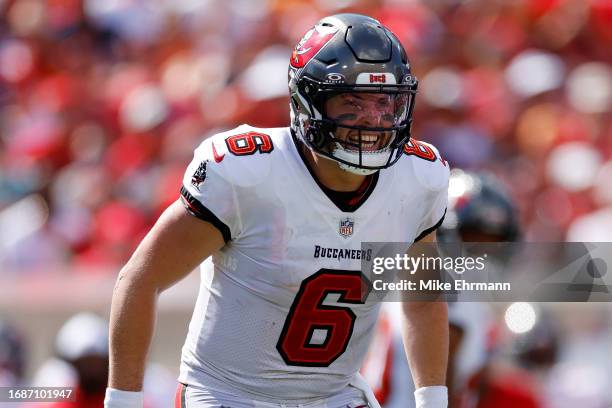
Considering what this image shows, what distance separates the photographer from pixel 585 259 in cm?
493

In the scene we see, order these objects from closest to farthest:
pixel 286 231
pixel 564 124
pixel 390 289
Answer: pixel 286 231 → pixel 390 289 → pixel 564 124

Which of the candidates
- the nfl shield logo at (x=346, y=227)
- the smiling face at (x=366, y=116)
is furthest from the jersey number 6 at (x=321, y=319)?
Answer: the smiling face at (x=366, y=116)

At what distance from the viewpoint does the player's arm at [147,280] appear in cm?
339

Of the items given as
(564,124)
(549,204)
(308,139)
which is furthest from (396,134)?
(564,124)

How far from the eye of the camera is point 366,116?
11.6 feet

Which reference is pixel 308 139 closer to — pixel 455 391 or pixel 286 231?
pixel 286 231

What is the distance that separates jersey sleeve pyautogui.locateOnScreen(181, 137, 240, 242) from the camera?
11.1ft

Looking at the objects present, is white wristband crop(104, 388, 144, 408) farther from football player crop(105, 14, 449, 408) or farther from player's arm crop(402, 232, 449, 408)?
player's arm crop(402, 232, 449, 408)

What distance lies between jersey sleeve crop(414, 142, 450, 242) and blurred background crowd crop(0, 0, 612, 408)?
12.5 feet

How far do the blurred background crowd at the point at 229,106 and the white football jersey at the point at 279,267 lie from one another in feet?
12.4

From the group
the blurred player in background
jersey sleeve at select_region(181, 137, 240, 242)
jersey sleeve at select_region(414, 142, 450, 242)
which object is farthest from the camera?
the blurred player in background

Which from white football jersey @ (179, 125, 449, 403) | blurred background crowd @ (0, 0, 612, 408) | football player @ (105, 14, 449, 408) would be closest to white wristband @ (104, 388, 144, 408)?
football player @ (105, 14, 449, 408)

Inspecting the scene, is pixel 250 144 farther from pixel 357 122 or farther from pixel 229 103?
pixel 229 103

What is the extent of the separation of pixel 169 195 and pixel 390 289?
15.8 feet
